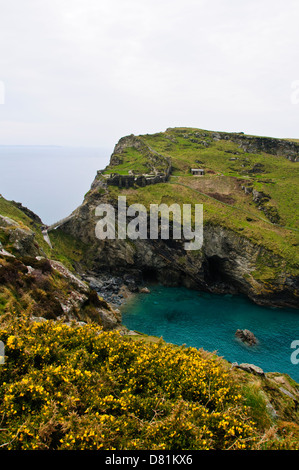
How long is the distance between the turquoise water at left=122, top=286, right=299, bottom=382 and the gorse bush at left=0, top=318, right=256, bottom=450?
32.3 m

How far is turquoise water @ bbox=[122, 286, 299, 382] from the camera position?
4788cm

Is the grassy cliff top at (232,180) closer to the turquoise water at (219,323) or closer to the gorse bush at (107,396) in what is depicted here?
the turquoise water at (219,323)

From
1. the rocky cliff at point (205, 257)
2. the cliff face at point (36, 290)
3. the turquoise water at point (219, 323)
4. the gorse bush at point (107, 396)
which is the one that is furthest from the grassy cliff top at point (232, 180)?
the gorse bush at point (107, 396)

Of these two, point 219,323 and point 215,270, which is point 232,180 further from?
point 219,323

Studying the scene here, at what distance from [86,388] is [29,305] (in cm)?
1399

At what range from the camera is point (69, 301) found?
30797 millimetres

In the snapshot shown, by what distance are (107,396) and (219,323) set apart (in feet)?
166

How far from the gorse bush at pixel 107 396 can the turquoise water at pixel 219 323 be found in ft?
106

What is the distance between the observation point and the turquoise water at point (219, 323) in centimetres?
4788

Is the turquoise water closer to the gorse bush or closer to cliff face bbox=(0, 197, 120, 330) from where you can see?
cliff face bbox=(0, 197, 120, 330)

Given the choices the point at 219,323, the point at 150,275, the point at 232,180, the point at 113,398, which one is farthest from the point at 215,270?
the point at 113,398

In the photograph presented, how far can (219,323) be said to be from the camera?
57.9 m

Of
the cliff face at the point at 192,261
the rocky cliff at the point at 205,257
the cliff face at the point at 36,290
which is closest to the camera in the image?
the cliff face at the point at 36,290
